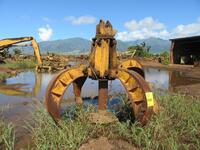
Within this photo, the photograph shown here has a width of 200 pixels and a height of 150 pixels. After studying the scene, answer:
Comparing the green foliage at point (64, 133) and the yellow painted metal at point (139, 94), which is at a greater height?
the yellow painted metal at point (139, 94)

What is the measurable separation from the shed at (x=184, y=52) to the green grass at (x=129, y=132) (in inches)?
890

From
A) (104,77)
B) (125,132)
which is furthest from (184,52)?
(125,132)

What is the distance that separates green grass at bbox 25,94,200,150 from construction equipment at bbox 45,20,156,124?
250 millimetres

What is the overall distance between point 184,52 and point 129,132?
84.2 ft

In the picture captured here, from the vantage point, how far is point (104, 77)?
5191mm

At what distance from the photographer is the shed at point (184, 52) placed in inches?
1066

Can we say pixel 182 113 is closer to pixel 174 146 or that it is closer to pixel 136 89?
pixel 136 89

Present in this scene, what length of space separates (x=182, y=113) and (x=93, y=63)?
6.29ft

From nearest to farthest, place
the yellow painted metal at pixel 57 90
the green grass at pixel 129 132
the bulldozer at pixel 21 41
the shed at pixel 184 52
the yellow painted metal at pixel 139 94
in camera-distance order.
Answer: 1. the green grass at pixel 129 132
2. the yellow painted metal at pixel 139 94
3. the yellow painted metal at pixel 57 90
4. the bulldozer at pixel 21 41
5. the shed at pixel 184 52

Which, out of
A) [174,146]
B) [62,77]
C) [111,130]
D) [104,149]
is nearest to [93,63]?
[62,77]

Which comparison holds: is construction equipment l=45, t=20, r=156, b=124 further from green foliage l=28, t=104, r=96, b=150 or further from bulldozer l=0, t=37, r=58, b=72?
bulldozer l=0, t=37, r=58, b=72

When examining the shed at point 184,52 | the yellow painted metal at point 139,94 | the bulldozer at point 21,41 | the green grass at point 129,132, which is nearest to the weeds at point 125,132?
the green grass at point 129,132

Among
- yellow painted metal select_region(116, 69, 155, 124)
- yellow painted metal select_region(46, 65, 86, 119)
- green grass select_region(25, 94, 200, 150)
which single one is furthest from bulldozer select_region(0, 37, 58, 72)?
yellow painted metal select_region(116, 69, 155, 124)

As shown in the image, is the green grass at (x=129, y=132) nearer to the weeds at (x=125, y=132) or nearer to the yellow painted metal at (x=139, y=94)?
the weeds at (x=125, y=132)
